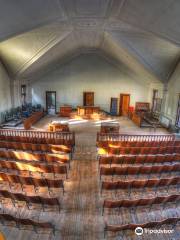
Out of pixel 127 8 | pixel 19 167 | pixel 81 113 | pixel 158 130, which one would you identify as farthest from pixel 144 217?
pixel 81 113

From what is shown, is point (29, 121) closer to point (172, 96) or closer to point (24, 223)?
point (24, 223)

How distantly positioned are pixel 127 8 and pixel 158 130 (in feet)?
28.2

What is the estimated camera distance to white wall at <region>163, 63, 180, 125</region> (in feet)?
37.2

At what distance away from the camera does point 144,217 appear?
4285mm

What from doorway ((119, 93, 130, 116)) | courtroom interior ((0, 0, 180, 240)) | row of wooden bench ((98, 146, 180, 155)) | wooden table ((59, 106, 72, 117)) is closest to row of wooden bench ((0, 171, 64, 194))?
courtroom interior ((0, 0, 180, 240))

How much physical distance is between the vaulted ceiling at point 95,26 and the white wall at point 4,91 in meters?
0.60

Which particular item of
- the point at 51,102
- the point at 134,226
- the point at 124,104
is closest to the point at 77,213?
the point at 134,226

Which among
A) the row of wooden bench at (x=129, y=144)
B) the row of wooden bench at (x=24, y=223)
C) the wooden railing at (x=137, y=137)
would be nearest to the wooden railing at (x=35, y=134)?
the wooden railing at (x=137, y=137)

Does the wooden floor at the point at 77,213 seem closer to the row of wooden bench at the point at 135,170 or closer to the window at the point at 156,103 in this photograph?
the row of wooden bench at the point at 135,170

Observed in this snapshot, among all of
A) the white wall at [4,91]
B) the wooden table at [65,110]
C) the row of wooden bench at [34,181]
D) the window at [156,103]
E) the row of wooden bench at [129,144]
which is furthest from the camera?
the wooden table at [65,110]

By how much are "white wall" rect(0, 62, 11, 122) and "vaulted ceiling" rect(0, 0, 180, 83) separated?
0.60m

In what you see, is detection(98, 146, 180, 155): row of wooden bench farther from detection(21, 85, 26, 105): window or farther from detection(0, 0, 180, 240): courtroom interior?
detection(21, 85, 26, 105): window

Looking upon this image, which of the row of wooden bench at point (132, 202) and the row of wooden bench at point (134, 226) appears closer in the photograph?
the row of wooden bench at point (134, 226)

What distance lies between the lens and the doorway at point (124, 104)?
58.3ft
